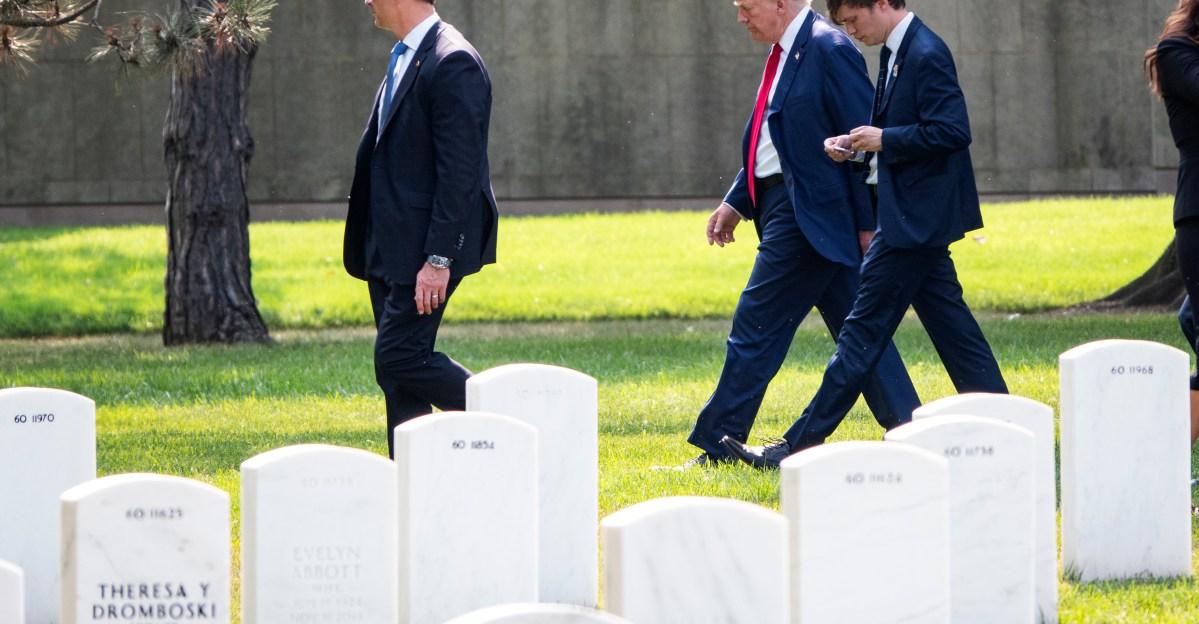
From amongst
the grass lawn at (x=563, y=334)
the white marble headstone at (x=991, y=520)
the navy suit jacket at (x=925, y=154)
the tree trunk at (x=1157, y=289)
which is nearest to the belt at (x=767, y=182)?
the navy suit jacket at (x=925, y=154)

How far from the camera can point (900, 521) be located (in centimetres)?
371

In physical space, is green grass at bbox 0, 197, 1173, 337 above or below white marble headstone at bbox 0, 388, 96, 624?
below

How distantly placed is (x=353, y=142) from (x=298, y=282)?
7380 millimetres

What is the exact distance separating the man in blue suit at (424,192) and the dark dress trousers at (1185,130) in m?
2.52

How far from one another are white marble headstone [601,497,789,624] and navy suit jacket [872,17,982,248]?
10.0 ft

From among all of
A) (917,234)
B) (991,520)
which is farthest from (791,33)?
(991,520)

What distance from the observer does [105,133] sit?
77.5ft

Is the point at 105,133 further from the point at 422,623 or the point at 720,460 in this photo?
the point at 422,623

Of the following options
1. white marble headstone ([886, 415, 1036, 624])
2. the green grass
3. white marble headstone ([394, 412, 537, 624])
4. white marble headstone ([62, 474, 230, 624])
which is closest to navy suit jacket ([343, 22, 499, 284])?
white marble headstone ([394, 412, 537, 624])

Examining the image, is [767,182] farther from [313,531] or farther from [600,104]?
[600,104]

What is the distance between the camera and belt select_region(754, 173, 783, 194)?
23.4 ft

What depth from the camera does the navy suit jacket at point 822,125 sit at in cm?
693

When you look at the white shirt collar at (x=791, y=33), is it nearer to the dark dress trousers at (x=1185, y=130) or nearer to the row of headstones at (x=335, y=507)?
the dark dress trousers at (x=1185, y=130)

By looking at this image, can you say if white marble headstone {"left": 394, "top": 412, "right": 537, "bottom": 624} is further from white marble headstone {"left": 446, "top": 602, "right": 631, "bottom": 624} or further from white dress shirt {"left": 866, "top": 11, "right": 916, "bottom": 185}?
white dress shirt {"left": 866, "top": 11, "right": 916, "bottom": 185}
